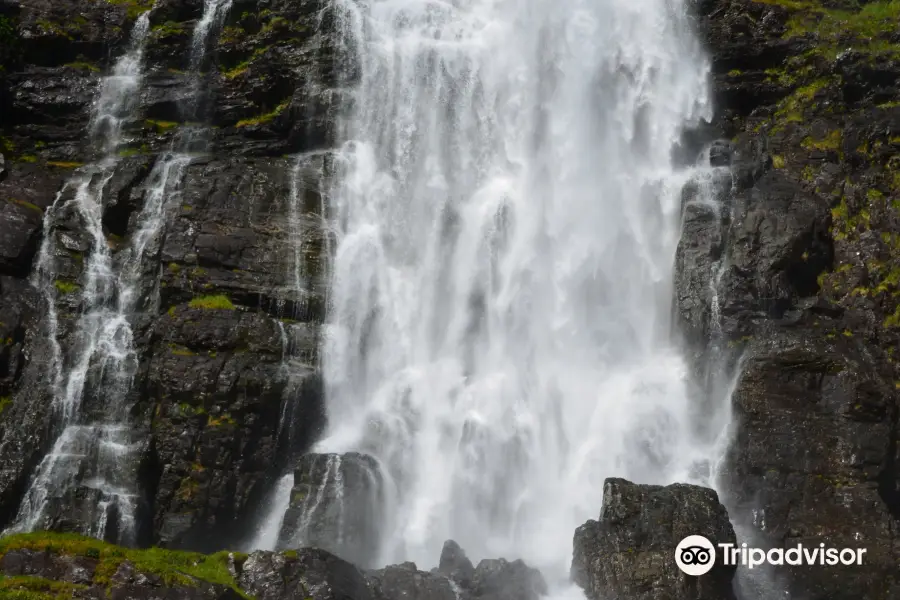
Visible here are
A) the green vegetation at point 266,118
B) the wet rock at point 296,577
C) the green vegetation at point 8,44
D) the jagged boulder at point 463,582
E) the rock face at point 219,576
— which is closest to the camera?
the rock face at point 219,576

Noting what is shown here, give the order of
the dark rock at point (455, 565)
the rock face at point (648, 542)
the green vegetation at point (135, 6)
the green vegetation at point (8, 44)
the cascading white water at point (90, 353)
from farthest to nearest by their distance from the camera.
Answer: the green vegetation at point (135, 6) → the green vegetation at point (8, 44) → the cascading white water at point (90, 353) → the dark rock at point (455, 565) → the rock face at point (648, 542)

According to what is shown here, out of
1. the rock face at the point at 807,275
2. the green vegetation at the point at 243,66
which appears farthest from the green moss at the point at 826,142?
the green vegetation at the point at 243,66

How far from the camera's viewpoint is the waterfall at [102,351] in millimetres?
23266

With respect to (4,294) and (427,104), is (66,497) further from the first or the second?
(427,104)

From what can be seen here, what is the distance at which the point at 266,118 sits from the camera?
32.8 m

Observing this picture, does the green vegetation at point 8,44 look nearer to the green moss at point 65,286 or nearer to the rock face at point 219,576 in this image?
the green moss at point 65,286

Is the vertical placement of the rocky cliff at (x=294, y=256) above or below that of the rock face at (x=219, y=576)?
above

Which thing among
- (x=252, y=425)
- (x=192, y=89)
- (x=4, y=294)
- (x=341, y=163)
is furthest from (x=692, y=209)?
(x=4, y=294)

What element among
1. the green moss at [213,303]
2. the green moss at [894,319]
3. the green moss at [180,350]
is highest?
the green moss at [894,319]

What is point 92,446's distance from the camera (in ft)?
79.3

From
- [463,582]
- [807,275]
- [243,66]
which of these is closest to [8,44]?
[243,66]

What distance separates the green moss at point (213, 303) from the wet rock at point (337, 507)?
5.68m

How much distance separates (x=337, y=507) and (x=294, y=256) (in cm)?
884

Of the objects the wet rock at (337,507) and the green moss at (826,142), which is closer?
the wet rock at (337,507)
